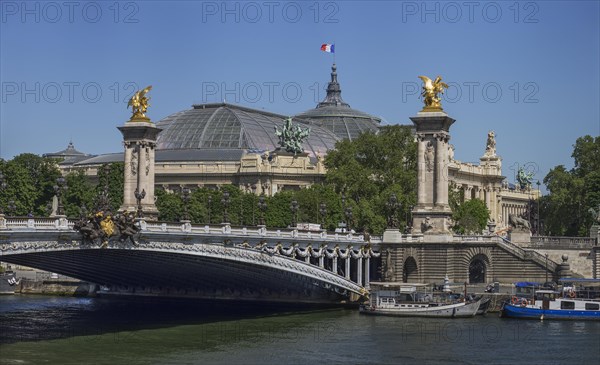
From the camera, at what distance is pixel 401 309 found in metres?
80.6

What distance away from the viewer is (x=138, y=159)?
328ft

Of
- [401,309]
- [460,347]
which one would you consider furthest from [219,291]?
[460,347]

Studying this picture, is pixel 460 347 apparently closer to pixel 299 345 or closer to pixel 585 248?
pixel 299 345

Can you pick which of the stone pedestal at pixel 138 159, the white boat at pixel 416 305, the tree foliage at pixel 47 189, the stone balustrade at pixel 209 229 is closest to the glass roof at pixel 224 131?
the tree foliage at pixel 47 189

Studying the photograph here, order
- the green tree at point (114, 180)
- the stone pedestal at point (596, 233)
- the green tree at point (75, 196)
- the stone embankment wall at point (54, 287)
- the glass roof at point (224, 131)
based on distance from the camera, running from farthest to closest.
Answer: the glass roof at point (224, 131)
the green tree at point (114, 180)
the green tree at point (75, 196)
the stone embankment wall at point (54, 287)
the stone pedestal at point (596, 233)

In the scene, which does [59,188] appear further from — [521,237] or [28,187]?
[28,187]

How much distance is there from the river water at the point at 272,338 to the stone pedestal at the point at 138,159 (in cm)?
1519

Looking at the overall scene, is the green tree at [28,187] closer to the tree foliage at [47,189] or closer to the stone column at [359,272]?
the tree foliage at [47,189]

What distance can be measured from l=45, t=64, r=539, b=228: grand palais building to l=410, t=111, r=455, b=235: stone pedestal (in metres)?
43.3

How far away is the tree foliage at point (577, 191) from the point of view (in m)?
111

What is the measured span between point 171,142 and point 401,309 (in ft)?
289

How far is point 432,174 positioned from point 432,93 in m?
5.46

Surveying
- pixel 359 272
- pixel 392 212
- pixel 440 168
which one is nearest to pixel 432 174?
pixel 440 168

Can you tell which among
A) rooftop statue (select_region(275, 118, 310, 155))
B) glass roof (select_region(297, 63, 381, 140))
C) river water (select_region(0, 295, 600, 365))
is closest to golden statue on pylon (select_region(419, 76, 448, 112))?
river water (select_region(0, 295, 600, 365))
